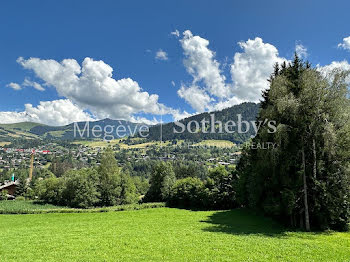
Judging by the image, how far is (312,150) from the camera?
62.7ft

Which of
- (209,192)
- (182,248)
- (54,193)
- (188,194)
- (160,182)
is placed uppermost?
(182,248)

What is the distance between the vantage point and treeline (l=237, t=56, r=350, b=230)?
690 inches

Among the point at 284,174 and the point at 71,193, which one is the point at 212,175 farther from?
the point at 71,193

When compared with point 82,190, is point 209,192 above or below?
above

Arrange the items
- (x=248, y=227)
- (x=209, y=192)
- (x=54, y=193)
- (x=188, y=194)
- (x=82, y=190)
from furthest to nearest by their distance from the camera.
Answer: (x=54, y=193)
(x=82, y=190)
(x=188, y=194)
(x=209, y=192)
(x=248, y=227)

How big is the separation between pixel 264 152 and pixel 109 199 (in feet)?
147

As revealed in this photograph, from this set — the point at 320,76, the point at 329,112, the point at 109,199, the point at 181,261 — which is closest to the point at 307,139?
the point at 329,112

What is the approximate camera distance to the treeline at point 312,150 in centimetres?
1753

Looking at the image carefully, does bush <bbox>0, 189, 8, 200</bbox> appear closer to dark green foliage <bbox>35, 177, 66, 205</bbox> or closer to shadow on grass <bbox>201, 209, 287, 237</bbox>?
dark green foliage <bbox>35, 177, 66, 205</bbox>

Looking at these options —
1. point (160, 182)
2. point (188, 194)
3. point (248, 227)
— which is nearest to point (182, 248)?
point (248, 227)

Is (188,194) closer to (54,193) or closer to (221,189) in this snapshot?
(221,189)

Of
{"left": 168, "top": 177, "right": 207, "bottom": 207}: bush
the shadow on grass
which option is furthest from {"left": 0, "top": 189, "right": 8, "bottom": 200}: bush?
the shadow on grass

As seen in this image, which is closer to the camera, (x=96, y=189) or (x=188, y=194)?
(x=188, y=194)

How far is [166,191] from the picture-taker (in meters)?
50.4
